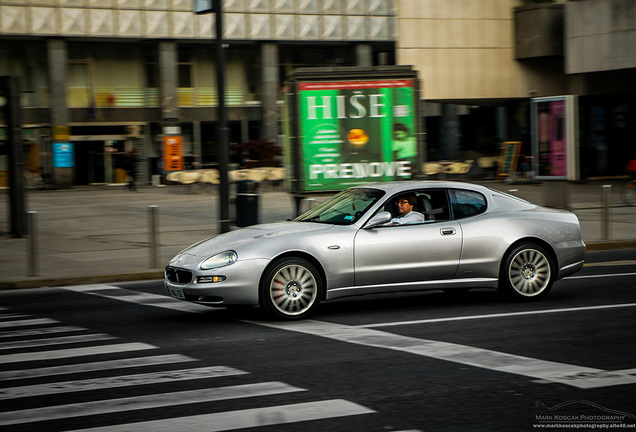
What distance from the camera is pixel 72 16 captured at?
4362 cm

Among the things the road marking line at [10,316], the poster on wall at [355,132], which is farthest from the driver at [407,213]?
the poster on wall at [355,132]

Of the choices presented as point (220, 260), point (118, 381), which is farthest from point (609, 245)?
point (118, 381)

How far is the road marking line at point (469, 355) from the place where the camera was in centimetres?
646

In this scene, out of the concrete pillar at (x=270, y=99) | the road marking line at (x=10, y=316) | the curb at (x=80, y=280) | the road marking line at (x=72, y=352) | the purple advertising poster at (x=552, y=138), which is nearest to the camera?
the road marking line at (x=72, y=352)

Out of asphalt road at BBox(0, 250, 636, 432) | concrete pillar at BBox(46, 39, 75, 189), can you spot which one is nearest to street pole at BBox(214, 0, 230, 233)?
asphalt road at BBox(0, 250, 636, 432)

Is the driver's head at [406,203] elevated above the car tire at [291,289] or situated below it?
above

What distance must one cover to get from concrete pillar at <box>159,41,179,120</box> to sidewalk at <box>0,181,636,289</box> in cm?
1110

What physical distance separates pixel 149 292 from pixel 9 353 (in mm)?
4506

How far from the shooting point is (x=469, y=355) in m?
7.38

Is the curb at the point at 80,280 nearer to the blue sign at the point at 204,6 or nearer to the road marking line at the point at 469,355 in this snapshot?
the blue sign at the point at 204,6

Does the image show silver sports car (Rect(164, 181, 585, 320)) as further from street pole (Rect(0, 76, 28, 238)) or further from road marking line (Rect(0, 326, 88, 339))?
street pole (Rect(0, 76, 28, 238))

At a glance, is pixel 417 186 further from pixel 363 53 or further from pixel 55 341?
pixel 363 53

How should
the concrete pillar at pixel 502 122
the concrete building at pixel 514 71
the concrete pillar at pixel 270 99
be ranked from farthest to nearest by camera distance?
the concrete pillar at pixel 270 99
the concrete pillar at pixel 502 122
the concrete building at pixel 514 71

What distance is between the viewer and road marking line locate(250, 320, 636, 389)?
6465 mm
